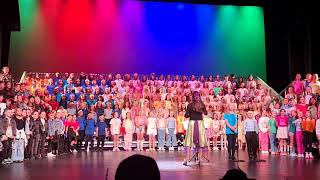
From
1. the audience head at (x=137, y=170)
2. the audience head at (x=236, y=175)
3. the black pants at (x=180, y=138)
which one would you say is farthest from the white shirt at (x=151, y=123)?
the audience head at (x=137, y=170)

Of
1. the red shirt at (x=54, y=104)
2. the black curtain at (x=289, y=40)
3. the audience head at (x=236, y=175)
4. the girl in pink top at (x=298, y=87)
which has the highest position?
the black curtain at (x=289, y=40)

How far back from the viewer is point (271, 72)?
23.4 meters

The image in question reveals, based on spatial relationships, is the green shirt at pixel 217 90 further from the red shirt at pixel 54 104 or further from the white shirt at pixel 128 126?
the red shirt at pixel 54 104

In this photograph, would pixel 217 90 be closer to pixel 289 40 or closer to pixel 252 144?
pixel 289 40

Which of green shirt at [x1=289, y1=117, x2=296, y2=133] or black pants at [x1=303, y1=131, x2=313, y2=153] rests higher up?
green shirt at [x1=289, y1=117, x2=296, y2=133]

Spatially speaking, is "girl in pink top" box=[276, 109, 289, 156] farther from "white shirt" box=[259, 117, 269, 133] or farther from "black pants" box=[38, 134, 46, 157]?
"black pants" box=[38, 134, 46, 157]

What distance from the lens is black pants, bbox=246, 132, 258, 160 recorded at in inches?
452

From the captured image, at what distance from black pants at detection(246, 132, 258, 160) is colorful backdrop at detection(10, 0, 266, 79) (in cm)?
1160

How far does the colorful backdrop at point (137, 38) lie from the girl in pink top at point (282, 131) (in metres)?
8.86

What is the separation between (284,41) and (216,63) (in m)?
3.76

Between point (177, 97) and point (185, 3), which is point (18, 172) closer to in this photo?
point (177, 97)

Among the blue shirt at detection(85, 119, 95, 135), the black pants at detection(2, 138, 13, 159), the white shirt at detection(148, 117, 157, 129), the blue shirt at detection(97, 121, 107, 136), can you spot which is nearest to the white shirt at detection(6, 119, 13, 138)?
the black pants at detection(2, 138, 13, 159)

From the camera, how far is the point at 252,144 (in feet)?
38.4

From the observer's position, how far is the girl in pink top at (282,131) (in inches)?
581
